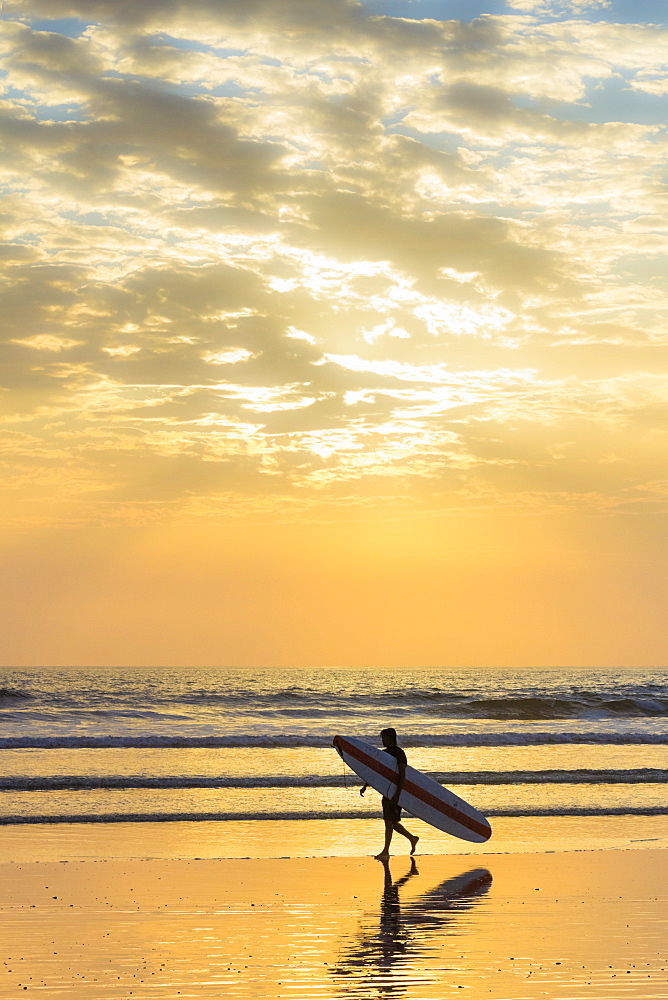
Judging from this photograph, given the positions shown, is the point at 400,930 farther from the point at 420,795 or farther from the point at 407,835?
the point at 420,795

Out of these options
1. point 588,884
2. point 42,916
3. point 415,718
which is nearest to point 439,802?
point 588,884

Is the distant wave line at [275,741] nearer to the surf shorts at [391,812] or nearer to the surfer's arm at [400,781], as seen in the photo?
the surfer's arm at [400,781]

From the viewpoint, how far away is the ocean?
1889cm

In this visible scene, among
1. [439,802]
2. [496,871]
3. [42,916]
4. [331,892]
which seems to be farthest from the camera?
[439,802]

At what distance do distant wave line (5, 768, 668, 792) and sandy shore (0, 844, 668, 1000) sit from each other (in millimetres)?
7871

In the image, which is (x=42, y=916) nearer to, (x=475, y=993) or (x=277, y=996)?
(x=277, y=996)

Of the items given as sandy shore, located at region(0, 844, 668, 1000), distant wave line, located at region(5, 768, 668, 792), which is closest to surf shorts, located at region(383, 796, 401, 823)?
sandy shore, located at region(0, 844, 668, 1000)

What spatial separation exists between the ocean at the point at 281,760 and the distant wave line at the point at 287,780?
0.16ft

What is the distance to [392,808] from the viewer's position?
15.1m

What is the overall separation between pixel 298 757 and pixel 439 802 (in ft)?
39.4

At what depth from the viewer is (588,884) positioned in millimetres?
12641

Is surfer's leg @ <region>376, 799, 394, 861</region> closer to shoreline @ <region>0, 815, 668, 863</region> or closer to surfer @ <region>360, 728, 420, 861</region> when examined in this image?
surfer @ <region>360, 728, 420, 861</region>

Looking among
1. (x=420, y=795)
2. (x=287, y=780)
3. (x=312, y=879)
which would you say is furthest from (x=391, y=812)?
(x=287, y=780)

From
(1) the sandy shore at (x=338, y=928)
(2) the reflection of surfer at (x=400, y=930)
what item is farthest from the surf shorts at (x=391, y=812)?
(2) the reflection of surfer at (x=400, y=930)
